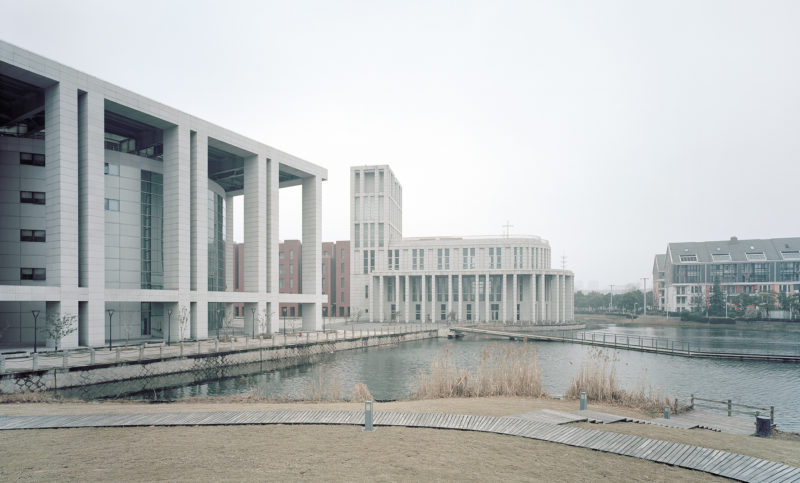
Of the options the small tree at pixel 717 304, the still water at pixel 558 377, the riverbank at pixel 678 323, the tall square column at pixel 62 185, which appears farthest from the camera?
the small tree at pixel 717 304

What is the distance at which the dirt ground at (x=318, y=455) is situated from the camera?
838 centimetres

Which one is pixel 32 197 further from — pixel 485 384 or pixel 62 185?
pixel 485 384

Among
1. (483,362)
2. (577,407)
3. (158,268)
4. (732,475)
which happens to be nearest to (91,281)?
(158,268)

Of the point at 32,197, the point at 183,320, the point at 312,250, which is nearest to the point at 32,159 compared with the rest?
the point at 32,197

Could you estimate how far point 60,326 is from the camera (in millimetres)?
30625

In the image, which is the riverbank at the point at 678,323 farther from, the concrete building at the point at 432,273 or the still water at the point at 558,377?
the still water at the point at 558,377

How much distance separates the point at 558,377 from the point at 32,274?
39.5 m

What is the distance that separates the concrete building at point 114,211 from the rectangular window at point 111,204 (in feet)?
0.59

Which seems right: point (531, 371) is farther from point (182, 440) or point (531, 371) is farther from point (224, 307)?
point (224, 307)

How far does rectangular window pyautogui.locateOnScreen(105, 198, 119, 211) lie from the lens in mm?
41062

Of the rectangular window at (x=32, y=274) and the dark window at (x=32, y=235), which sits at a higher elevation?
the dark window at (x=32, y=235)

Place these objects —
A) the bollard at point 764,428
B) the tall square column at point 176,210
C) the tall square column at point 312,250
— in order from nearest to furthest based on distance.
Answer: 1. the bollard at point 764,428
2. the tall square column at point 176,210
3. the tall square column at point 312,250

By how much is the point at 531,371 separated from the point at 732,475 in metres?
12.1

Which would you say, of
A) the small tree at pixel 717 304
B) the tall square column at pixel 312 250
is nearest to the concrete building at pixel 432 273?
the small tree at pixel 717 304
